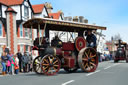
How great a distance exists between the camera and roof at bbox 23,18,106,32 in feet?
36.1

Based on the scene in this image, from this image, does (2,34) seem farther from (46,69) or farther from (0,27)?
(46,69)

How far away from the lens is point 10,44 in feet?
91.8

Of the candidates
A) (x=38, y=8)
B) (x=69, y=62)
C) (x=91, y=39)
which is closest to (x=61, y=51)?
(x=69, y=62)

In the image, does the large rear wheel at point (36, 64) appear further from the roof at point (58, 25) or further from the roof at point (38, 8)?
the roof at point (38, 8)

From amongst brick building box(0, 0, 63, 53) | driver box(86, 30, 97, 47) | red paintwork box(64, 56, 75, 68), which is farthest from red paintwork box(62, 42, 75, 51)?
brick building box(0, 0, 63, 53)

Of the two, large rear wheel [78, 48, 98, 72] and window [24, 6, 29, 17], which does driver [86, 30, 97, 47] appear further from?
window [24, 6, 29, 17]

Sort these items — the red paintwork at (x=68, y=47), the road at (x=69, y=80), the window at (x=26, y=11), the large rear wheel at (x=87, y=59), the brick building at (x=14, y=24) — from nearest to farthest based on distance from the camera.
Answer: the road at (x=69, y=80) → the large rear wheel at (x=87, y=59) → the red paintwork at (x=68, y=47) → the brick building at (x=14, y=24) → the window at (x=26, y=11)

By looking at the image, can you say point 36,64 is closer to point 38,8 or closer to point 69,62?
point 69,62

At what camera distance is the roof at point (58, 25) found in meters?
11.0

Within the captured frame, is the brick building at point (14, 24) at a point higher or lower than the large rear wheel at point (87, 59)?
higher

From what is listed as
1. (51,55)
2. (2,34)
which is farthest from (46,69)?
(2,34)

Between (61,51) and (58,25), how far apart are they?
1454 mm

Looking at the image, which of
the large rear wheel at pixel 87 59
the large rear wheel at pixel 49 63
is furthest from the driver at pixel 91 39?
the large rear wheel at pixel 49 63

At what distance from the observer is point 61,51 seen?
1206 centimetres
